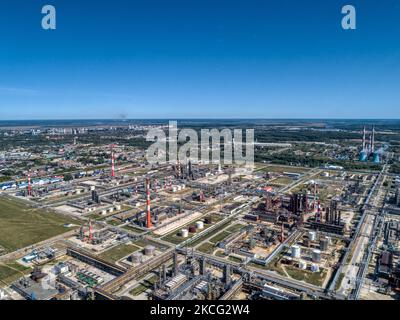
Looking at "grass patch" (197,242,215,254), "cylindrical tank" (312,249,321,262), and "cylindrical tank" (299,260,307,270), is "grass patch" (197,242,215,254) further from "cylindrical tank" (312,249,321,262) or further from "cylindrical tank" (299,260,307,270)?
"cylindrical tank" (312,249,321,262)

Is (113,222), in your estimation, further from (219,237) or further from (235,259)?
(235,259)

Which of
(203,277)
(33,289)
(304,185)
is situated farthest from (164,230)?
(304,185)

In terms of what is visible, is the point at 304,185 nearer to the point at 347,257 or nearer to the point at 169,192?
the point at 169,192

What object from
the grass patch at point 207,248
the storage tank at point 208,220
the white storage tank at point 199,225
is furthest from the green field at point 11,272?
the storage tank at point 208,220

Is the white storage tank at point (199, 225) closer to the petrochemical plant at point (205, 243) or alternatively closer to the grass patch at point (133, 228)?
the petrochemical plant at point (205, 243)

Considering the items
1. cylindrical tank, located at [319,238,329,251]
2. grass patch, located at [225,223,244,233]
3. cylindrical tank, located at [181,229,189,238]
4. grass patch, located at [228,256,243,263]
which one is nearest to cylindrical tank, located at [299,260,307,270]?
cylindrical tank, located at [319,238,329,251]

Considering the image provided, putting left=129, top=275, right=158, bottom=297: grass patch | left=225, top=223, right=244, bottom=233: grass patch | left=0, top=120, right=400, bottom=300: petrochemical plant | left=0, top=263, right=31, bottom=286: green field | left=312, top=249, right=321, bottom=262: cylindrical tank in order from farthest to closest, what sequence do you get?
left=225, top=223, right=244, bottom=233: grass patch
left=312, top=249, right=321, bottom=262: cylindrical tank
left=0, top=263, right=31, bottom=286: green field
left=0, top=120, right=400, bottom=300: petrochemical plant
left=129, top=275, right=158, bottom=297: grass patch
